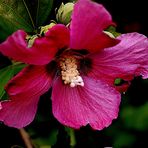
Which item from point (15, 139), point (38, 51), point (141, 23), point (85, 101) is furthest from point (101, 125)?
point (141, 23)

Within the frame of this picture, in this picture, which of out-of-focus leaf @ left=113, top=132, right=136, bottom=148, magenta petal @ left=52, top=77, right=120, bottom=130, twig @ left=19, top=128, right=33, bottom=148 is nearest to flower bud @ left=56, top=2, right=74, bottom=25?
magenta petal @ left=52, top=77, right=120, bottom=130

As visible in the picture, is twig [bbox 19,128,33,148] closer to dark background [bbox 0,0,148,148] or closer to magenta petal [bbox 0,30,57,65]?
dark background [bbox 0,0,148,148]

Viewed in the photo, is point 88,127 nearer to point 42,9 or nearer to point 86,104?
point 86,104

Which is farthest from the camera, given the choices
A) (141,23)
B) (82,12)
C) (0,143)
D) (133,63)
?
(141,23)

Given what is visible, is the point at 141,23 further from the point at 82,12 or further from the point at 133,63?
the point at 82,12

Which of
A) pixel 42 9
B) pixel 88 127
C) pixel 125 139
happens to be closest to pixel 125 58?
pixel 42 9

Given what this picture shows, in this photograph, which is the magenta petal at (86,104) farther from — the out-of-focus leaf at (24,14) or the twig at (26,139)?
the twig at (26,139)

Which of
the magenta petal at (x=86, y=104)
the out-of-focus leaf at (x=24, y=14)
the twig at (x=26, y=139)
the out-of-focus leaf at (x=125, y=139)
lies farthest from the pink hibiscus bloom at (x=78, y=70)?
the out-of-focus leaf at (x=125, y=139)
